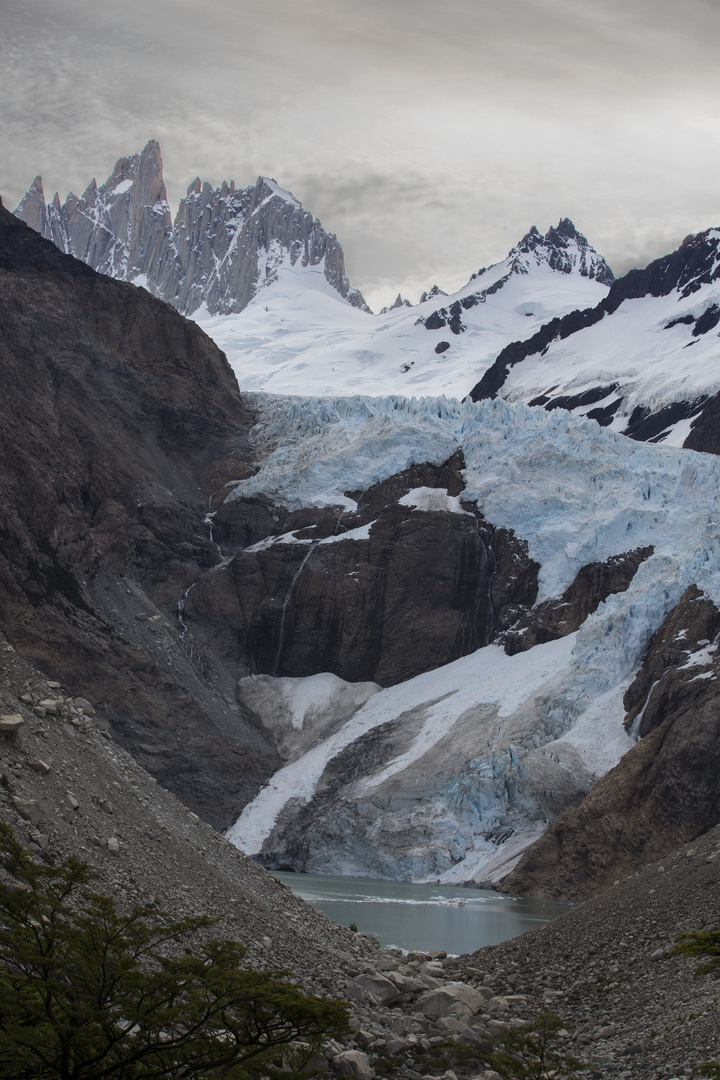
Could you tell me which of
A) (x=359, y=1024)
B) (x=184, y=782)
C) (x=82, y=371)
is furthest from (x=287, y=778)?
(x=359, y=1024)

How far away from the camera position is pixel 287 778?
66.0 m

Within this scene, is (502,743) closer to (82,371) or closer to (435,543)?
(435,543)

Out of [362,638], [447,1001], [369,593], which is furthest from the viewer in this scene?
[369,593]

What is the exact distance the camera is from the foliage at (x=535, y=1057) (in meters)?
15.1

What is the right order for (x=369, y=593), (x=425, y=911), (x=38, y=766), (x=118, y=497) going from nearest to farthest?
(x=38, y=766), (x=425, y=911), (x=369, y=593), (x=118, y=497)

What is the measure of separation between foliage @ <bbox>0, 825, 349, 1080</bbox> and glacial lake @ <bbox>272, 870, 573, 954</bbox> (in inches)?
724

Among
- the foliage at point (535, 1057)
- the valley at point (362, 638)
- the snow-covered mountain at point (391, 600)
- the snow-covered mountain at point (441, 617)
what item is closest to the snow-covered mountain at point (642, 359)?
the valley at point (362, 638)

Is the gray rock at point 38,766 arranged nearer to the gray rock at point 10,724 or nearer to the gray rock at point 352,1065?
the gray rock at point 10,724

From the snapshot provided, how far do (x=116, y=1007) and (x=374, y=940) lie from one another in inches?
496

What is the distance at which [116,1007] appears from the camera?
45.7 ft

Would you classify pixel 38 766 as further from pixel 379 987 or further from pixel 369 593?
pixel 369 593

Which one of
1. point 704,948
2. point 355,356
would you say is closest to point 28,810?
point 704,948

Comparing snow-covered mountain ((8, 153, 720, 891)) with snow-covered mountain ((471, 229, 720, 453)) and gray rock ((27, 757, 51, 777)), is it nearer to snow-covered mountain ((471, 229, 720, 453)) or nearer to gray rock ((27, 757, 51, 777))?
gray rock ((27, 757, 51, 777))

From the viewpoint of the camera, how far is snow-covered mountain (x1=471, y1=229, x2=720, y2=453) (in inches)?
4779
